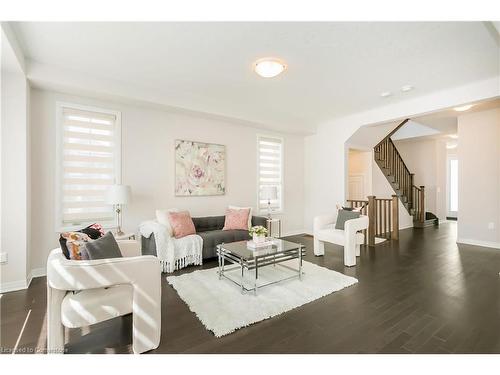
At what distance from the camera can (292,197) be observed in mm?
6383

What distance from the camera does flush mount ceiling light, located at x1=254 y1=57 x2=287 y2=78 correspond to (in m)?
2.99

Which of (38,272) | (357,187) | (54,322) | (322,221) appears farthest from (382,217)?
(38,272)

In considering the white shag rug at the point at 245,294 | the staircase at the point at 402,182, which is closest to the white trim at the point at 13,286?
the white shag rug at the point at 245,294

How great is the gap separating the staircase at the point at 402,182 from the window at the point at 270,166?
278 centimetres

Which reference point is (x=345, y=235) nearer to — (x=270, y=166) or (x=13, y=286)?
(x=270, y=166)

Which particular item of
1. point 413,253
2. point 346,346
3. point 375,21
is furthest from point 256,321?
point 413,253

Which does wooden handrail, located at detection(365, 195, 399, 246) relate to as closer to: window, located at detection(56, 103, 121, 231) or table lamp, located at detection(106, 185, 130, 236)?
table lamp, located at detection(106, 185, 130, 236)

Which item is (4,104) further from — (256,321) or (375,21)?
(375,21)

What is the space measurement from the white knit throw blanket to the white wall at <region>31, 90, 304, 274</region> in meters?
0.73

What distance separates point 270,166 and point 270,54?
128 inches

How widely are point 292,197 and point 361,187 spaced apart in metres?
2.02

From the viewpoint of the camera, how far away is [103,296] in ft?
5.83

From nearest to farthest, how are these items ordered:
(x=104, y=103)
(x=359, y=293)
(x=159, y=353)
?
(x=159, y=353), (x=359, y=293), (x=104, y=103)

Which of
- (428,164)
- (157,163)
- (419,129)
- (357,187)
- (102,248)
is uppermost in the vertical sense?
(419,129)
